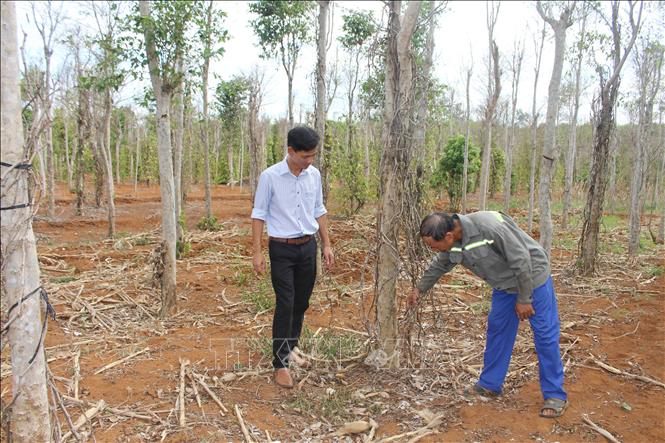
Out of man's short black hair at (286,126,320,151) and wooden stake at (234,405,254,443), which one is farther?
man's short black hair at (286,126,320,151)

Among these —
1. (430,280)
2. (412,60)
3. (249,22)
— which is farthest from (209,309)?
(249,22)

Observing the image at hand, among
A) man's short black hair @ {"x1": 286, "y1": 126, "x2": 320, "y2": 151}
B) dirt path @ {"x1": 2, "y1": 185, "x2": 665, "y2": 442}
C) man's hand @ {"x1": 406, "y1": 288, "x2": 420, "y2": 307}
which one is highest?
man's short black hair @ {"x1": 286, "y1": 126, "x2": 320, "y2": 151}

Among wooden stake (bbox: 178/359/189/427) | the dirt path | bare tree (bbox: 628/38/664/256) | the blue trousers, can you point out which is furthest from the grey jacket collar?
bare tree (bbox: 628/38/664/256)

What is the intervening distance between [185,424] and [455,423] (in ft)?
5.83

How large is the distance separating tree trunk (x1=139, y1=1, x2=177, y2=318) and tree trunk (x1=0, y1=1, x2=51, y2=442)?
3.16 metres

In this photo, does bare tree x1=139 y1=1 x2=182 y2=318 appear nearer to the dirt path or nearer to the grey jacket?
the dirt path

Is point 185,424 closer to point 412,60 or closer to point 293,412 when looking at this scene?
point 293,412

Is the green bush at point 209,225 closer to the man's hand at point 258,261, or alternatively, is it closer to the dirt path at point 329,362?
the dirt path at point 329,362

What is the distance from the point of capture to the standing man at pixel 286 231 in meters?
3.48

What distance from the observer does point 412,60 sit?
11.5 feet

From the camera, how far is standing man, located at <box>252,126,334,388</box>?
3482mm

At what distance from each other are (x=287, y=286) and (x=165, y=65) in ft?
10.2

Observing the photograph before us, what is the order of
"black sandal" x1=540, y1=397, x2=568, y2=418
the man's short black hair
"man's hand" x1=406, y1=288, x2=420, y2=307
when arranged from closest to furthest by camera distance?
"black sandal" x1=540, y1=397, x2=568, y2=418 < the man's short black hair < "man's hand" x1=406, y1=288, x2=420, y2=307

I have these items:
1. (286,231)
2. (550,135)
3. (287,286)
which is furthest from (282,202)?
(550,135)
